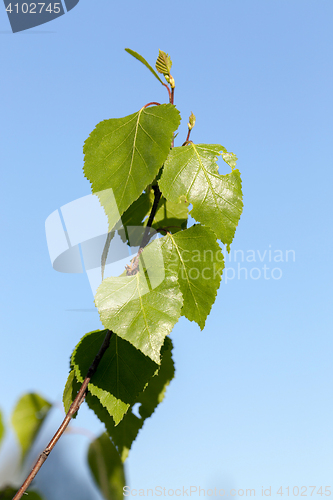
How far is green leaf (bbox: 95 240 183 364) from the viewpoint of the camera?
64 centimetres

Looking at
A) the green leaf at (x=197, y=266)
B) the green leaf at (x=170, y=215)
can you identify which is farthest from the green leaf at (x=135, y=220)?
the green leaf at (x=197, y=266)

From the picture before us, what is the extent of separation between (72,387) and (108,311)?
275 millimetres

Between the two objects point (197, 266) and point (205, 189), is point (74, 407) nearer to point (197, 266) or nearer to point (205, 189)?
point (197, 266)

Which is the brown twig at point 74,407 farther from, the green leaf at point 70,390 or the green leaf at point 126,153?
the green leaf at point 126,153

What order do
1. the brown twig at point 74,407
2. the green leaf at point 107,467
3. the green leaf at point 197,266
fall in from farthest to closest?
1. the green leaf at point 107,467
2. the green leaf at point 197,266
3. the brown twig at point 74,407

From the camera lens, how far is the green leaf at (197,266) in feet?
2.41

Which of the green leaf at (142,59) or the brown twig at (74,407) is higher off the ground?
the green leaf at (142,59)

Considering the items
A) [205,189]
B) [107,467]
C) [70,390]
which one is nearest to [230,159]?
[205,189]

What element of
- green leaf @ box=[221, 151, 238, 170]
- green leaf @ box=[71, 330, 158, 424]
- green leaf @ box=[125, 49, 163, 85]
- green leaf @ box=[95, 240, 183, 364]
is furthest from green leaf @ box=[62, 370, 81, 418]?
green leaf @ box=[125, 49, 163, 85]

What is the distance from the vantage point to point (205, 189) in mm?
759

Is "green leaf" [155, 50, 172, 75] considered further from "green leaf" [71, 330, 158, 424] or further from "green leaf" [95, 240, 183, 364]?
"green leaf" [71, 330, 158, 424]

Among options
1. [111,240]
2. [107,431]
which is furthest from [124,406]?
[111,240]

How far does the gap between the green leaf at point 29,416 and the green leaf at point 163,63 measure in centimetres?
80

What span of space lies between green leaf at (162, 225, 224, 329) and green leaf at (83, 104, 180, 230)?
0.13 m
